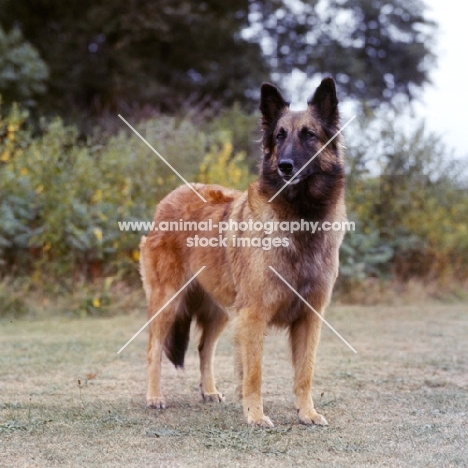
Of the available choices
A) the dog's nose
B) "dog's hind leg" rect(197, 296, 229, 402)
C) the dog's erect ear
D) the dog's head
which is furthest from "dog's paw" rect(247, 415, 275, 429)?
the dog's erect ear

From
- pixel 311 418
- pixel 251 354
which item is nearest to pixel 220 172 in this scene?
pixel 251 354

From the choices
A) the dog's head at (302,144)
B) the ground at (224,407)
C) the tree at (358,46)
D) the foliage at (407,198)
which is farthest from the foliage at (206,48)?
the dog's head at (302,144)

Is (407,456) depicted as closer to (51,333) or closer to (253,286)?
(253,286)

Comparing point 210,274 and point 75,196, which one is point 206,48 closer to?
point 75,196

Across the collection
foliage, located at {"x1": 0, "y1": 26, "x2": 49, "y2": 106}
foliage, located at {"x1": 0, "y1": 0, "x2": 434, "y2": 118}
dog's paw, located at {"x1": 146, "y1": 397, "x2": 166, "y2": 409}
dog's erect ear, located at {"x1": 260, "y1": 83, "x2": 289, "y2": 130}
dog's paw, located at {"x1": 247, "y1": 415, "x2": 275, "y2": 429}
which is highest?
foliage, located at {"x1": 0, "y1": 0, "x2": 434, "y2": 118}

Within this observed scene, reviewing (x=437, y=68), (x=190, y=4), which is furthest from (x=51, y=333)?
(x=437, y=68)

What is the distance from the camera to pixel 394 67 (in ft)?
72.4

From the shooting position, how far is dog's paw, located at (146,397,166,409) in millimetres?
4418

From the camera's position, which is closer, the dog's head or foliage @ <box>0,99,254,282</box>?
the dog's head

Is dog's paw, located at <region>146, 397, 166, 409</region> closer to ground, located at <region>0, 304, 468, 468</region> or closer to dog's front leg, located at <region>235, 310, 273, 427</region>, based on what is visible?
ground, located at <region>0, 304, 468, 468</region>

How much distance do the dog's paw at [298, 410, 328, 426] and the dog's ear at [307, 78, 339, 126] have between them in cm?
184

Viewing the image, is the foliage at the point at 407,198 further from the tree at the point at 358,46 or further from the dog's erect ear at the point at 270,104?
the tree at the point at 358,46

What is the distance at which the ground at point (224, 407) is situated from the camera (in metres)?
3.25

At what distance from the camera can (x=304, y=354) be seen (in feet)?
13.8
